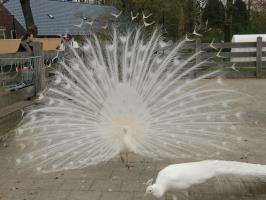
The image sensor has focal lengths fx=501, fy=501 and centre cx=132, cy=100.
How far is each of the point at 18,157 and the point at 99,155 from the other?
4.80 feet

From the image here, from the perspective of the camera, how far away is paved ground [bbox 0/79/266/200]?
4730 mm

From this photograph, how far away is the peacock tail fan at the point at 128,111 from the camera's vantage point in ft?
18.8

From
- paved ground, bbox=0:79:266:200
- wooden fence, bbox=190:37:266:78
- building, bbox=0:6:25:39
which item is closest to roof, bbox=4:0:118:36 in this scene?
building, bbox=0:6:25:39

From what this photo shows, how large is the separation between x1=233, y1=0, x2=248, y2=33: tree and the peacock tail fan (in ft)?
78.0

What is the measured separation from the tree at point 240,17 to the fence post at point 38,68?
801 inches

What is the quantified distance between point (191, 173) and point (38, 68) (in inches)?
258

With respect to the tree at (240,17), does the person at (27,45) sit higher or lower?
lower

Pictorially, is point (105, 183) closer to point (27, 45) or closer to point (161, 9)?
point (27, 45)

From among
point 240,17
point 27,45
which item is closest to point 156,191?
point 27,45

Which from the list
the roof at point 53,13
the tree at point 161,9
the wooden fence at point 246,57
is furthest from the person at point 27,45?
the roof at point 53,13

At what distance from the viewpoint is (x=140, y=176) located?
5660 millimetres

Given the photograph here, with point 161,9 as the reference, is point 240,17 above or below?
below

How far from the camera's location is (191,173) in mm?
4309

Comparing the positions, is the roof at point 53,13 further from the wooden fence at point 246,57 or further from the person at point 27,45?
the person at point 27,45
